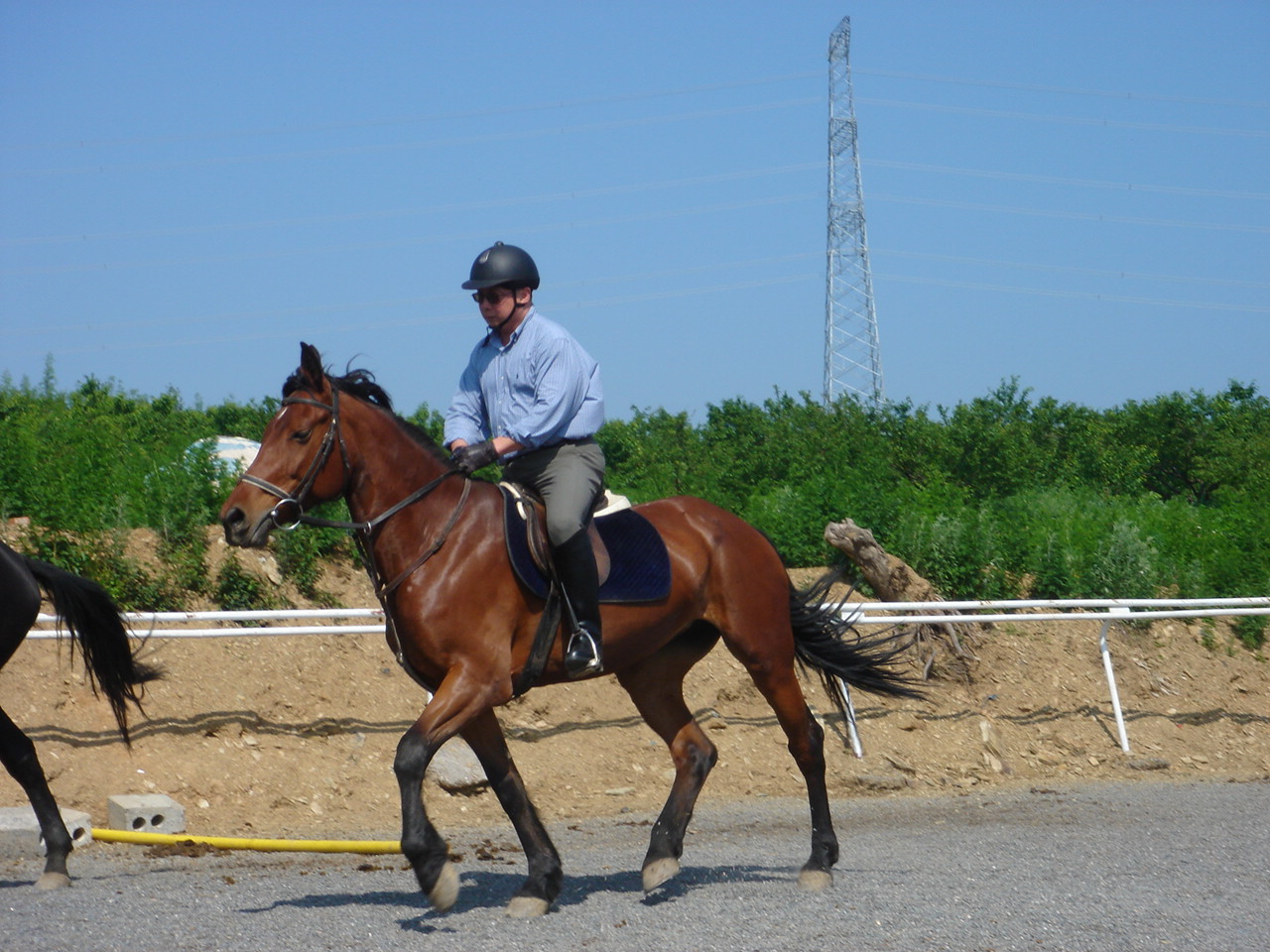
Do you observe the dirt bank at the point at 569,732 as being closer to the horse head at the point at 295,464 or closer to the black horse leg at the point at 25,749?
the black horse leg at the point at 25,749

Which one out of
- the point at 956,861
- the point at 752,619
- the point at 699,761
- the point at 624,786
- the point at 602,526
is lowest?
the point at 624,786

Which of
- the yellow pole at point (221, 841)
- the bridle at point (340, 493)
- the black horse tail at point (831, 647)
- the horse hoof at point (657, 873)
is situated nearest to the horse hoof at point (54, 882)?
the yellow pole at point (221, 841)

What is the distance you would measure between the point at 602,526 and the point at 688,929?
2144mm

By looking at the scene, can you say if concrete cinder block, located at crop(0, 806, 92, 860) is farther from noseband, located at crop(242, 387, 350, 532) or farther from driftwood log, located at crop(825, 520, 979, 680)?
Result: driftwood log, located at crop(825, 520, 979, 680)

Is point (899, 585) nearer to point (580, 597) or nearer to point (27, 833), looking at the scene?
point (580, 597)

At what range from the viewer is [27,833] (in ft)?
25.1

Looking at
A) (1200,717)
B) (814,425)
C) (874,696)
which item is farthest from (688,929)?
(814,425)

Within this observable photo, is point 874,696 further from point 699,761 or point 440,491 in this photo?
point 440,491

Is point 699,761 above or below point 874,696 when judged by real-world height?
above

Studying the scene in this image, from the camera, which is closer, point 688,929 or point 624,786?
point 688,929

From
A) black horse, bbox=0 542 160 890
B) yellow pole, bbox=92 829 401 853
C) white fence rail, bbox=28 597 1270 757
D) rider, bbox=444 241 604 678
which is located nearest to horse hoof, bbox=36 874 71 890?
black horse, bbox=0 542 160 890

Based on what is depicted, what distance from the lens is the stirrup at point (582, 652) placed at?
20.5 feet

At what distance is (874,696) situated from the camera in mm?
12289

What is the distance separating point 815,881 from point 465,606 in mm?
2395
